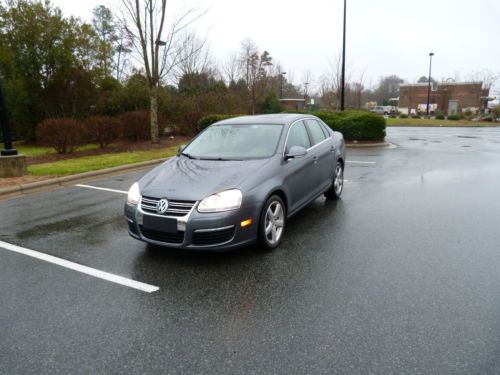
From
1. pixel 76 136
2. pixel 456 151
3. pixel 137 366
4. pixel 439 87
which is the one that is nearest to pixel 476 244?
pixel 137 366

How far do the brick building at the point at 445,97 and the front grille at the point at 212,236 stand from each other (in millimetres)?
→ 72533

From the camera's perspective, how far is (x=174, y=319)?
3.14 metres

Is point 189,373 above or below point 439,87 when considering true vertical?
below

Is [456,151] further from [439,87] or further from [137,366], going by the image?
[439,87]

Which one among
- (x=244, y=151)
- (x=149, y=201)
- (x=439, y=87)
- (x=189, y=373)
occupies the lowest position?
(x=189, y=373)

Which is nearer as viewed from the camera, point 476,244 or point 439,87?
point 476,244

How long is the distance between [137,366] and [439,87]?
8502cm

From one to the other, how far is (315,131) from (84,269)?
13.1 ft

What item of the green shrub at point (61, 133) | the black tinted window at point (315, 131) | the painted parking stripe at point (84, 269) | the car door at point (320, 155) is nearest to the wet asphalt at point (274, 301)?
the painted parking stripe at point (84, 269)

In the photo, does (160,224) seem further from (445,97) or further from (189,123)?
(445,97)

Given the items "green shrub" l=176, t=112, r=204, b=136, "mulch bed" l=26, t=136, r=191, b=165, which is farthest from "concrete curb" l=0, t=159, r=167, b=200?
"green shrub" l=176, t=112, r=204, b=136

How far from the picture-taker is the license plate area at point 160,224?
12.9 feet

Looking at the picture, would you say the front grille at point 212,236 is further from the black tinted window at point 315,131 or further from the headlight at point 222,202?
the black tinted window at point 315,131

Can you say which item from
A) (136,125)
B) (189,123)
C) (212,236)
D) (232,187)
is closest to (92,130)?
(136,125)
